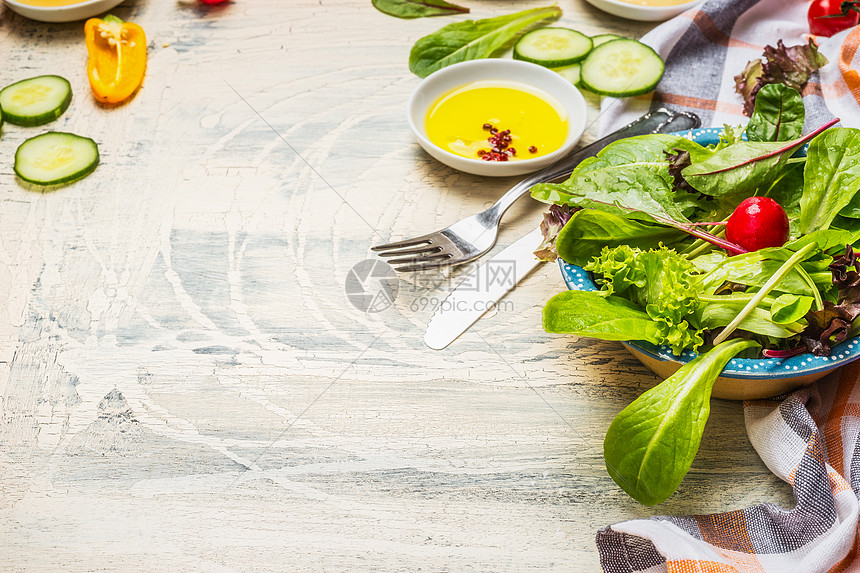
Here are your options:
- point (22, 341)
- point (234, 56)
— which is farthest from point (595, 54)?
point (22, 341)

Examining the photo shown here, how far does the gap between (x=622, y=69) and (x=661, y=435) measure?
1.03 metres

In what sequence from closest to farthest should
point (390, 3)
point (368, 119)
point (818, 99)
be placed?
point (818, 99) < point (368, 119) < point (390, 3)

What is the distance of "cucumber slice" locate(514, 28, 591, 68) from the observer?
1752mm

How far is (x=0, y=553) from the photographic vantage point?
3.32 feet

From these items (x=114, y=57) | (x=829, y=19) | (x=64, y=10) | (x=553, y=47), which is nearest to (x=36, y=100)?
(x=114, y=57)

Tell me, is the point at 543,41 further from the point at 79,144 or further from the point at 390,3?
the point at 79,144

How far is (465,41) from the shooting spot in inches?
71.4

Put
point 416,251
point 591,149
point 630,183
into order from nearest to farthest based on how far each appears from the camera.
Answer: point 630,183 < point 416,251 < point 591,149

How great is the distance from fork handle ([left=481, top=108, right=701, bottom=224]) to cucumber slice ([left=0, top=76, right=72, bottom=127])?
109 cm

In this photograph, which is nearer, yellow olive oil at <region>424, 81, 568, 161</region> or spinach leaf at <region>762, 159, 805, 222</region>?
spinach leaf at <region>762, 159, 805, 222</region>

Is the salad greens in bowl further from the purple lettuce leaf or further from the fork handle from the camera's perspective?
the fork handle

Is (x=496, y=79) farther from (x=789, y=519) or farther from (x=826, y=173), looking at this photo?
(x=789, y=519)

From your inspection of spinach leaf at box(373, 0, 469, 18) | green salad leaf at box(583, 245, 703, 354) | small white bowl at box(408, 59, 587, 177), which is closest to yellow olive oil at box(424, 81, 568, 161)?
small white bowl at box(408, 59, 587, 177)

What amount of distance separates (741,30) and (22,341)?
1.77m
